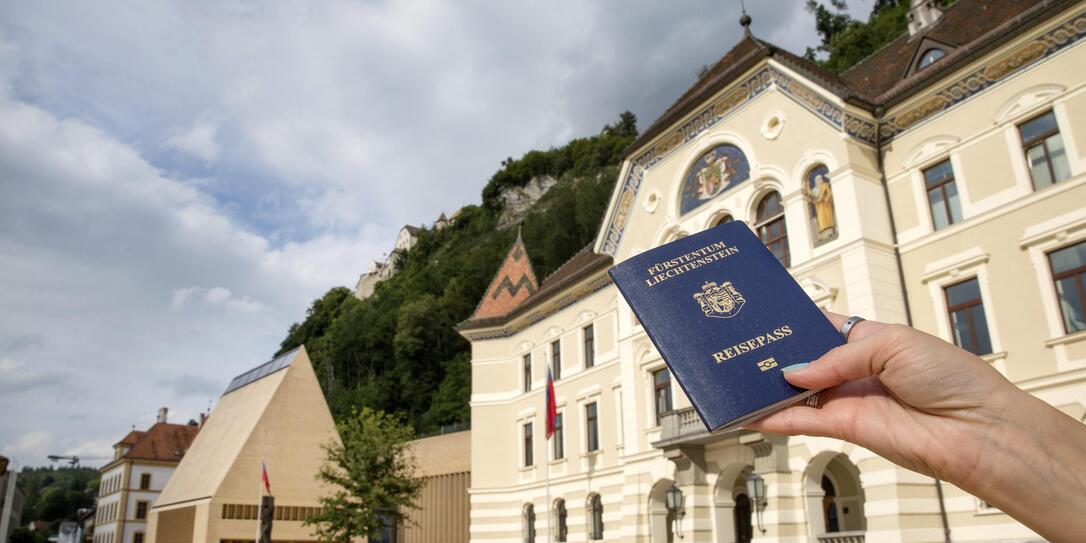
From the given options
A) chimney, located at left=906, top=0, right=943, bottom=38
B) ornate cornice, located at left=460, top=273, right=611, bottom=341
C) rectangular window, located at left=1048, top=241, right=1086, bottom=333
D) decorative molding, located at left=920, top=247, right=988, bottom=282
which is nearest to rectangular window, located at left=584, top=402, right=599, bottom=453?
ornate cornice, located at left=460, top=273, right=611, bottom=341

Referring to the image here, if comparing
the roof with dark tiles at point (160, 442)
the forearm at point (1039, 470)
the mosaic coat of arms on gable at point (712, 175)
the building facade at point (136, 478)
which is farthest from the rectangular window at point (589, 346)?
the roof with dark tiles at point (160, 442)

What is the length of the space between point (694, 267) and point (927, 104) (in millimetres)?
16650

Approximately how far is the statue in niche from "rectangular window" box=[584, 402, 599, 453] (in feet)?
37.4

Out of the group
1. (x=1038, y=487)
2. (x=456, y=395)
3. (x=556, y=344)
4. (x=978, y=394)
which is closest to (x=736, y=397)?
(x=978, y=394)

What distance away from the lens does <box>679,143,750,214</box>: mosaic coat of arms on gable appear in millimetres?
19984

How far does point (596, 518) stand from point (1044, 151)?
16781mm

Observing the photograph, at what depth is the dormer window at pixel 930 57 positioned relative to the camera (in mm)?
17625

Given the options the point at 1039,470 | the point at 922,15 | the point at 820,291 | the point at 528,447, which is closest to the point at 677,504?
the point at 820,291

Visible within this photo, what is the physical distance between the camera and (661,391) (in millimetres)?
22109

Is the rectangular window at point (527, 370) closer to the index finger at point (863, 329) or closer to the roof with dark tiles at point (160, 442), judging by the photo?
the index finger at point (863, 329)

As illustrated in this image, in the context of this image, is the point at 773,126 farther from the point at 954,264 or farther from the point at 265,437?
the point at 265,437

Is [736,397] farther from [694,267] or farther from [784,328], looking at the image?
[694,267]

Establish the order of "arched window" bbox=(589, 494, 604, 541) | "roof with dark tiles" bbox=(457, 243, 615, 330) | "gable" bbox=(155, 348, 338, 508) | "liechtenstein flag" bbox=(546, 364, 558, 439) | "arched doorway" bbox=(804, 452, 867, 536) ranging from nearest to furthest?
"arched doorway" bbox=(804, 452, 867, 536) → "liechtenstein flag" bbox=(546, 364, 558, 439) → "arched window" bbox=(589, 494, 604, 541) → "roof with dark tiles" bbox=(457, 243, 615, 330) → "gable" bbox=(155, 348, 338, 508)

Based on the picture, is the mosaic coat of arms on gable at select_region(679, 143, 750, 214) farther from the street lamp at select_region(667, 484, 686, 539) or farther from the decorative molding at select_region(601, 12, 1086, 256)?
the street lamp at select_region(667, 484, 686, 539)
